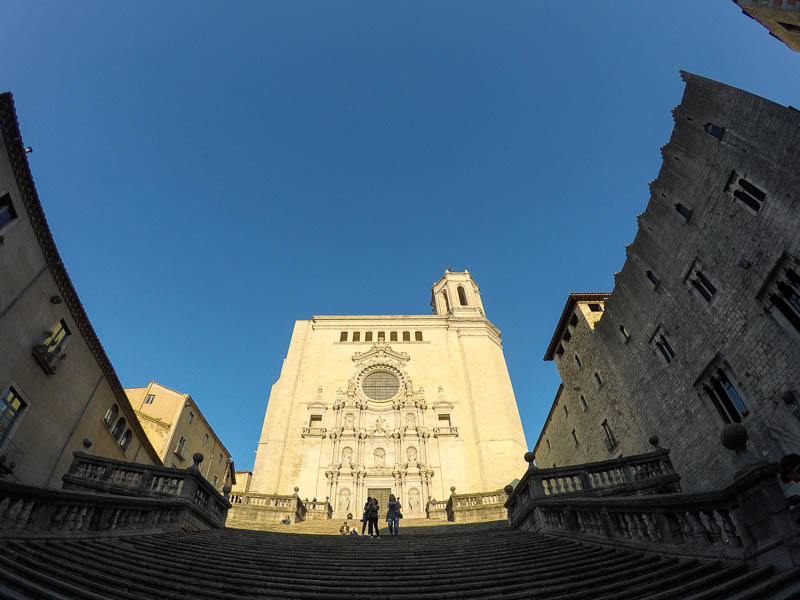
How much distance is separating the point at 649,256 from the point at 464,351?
80.3ft

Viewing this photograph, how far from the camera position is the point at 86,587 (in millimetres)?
4949

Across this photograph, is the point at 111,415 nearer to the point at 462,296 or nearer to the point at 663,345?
the point at 663,345

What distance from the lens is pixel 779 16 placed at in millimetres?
13383

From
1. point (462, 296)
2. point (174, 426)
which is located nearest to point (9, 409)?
point (174, 426)

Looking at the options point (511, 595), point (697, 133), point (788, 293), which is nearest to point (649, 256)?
point (697, 133)

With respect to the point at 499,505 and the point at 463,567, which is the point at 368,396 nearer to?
the point at 499,505

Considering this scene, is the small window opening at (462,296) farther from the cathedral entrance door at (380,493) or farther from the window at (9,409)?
the window at (9,409)

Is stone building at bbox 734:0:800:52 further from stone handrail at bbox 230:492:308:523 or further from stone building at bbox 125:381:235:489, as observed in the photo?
stone building at bbox 125:381:235:489

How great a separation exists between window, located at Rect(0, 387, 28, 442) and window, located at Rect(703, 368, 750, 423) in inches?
909

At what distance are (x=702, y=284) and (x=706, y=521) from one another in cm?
1108

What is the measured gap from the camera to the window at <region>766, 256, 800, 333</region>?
10305 millimetres

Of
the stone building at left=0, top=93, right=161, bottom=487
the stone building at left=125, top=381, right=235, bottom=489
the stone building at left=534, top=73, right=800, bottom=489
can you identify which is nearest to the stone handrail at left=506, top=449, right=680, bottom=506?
the stone building at left=534, top=73, right=800, bottom=489

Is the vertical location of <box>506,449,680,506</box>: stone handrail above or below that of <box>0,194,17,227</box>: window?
below

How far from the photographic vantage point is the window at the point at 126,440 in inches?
847
